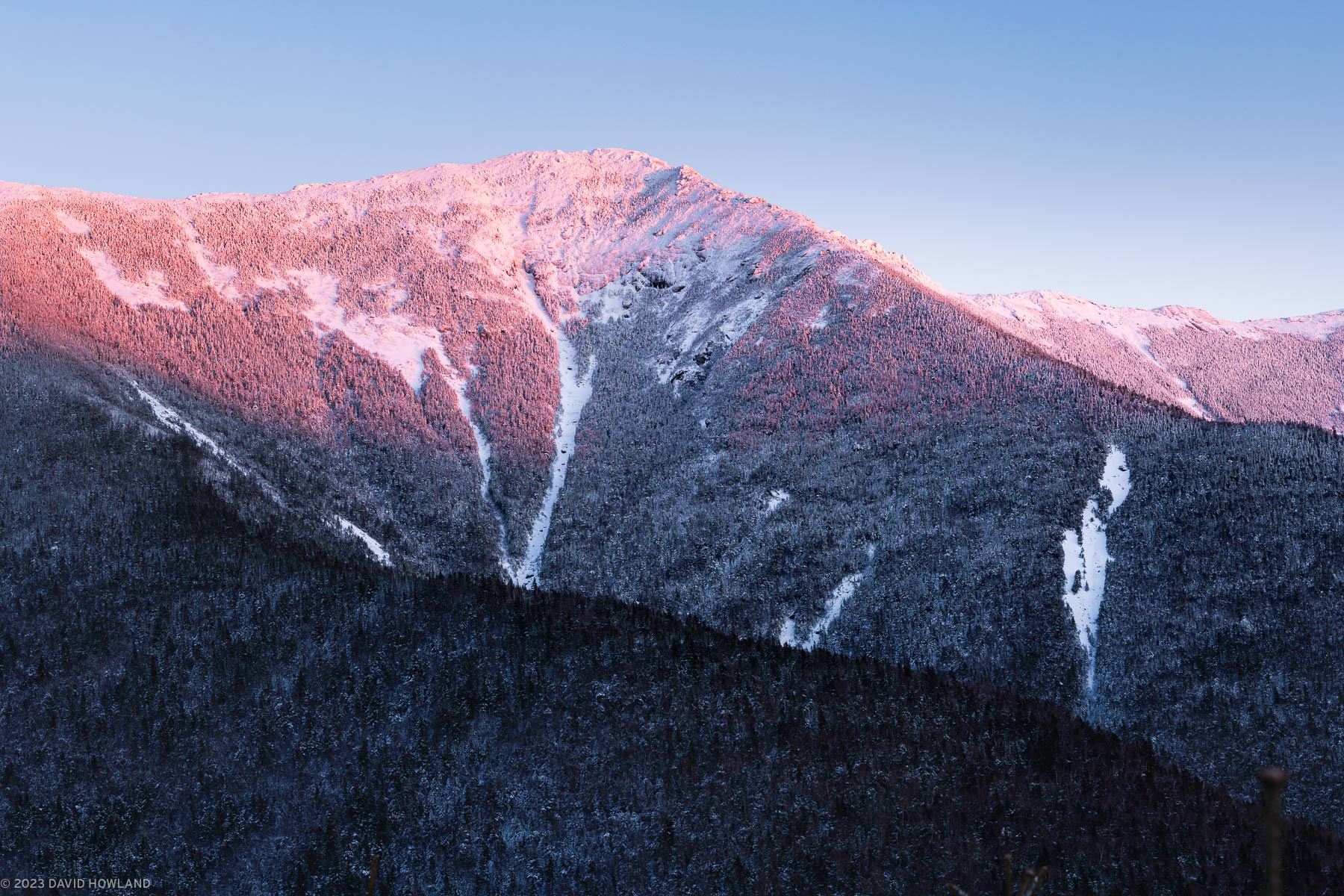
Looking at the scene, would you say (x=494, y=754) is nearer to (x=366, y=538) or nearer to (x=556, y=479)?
(x=366, y=538)

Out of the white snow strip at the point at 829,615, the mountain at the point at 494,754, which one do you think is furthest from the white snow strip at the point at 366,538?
the white snow strip at the point at 829,615

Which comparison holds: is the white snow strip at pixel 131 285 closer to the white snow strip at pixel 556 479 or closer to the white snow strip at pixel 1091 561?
the white snow strip at pixel 556 479

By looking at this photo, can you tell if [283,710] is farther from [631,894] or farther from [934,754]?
[934,754]

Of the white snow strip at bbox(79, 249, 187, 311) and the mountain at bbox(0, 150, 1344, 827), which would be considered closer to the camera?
the mountain at bbox(0, 150, 1344, 827)

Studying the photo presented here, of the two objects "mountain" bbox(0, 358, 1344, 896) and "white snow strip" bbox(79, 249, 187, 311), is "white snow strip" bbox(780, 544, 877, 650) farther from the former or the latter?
"white snow strip" bbox(79, 249, 187, 311)

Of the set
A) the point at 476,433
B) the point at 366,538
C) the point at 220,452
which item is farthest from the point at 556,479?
the point at 220,452

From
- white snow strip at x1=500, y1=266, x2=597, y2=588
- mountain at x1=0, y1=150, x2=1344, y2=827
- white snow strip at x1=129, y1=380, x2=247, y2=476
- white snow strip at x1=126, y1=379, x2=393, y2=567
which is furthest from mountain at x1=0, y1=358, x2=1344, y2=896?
white snow strip at x1=500, y1=266, x2=597, y2=588
